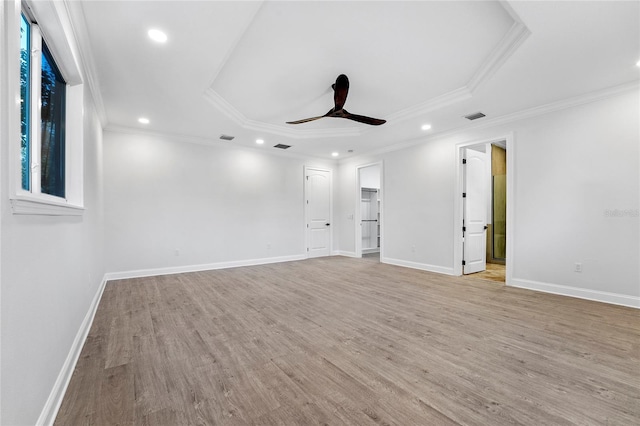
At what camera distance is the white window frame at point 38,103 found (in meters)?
1.11

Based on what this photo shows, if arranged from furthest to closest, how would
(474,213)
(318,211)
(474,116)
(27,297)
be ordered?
(318,211), (474,213), (474,116), (27,297)

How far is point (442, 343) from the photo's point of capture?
7.89 ft

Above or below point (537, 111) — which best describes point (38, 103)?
below

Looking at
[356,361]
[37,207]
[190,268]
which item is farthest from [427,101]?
[190,268]

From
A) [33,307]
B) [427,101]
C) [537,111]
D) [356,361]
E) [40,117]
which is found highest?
[427,101]

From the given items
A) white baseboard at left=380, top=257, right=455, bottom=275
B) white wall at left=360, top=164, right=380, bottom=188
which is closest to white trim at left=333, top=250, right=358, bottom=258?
white baseboard at left=380, top=257, right=455, bottom=275

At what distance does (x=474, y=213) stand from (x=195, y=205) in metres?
5.44

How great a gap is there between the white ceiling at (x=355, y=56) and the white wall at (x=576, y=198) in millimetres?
351

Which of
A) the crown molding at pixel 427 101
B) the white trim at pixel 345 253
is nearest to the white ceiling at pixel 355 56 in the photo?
the crown molding at pixel 427 101

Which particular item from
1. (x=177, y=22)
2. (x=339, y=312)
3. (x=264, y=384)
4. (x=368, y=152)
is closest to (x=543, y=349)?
(x=339, y=312)

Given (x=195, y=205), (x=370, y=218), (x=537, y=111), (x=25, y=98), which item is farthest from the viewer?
(x=370, y=218)

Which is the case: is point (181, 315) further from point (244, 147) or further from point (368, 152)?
point (368, 152)

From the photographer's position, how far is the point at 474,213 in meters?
5.40

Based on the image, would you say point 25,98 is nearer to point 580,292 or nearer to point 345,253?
point 580,292
